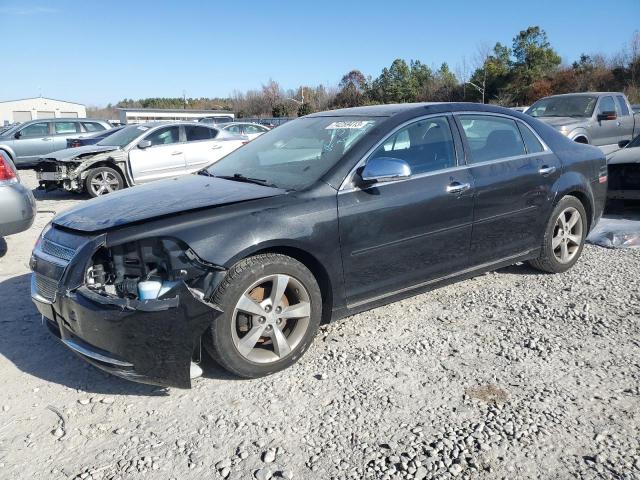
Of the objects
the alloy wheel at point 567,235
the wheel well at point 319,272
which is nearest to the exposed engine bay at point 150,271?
the wheel well at point 319,272

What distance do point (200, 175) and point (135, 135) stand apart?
7619 mm

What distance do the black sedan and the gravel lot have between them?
272 millimetres

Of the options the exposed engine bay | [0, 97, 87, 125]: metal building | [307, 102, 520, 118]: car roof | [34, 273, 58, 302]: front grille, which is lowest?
[34, 273, 58, 302]: front grille

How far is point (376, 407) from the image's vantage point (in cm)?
282

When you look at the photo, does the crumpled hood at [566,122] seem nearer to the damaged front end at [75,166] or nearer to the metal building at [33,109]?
the damaged front end at [75,166]

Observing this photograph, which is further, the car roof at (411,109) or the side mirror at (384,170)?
the car roof at (411,109)

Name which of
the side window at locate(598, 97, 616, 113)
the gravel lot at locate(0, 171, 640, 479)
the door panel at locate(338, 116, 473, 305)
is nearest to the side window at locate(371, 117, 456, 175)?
the door panel at locate(338, 116, 473, 305)

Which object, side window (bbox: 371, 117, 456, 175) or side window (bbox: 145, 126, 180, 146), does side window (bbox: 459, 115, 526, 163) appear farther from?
side window (bbox: 145, 126, 180, 146)

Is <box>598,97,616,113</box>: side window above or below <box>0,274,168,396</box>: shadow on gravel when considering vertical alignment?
above

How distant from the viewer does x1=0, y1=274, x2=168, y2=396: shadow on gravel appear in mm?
3123

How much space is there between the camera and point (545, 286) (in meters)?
4.61

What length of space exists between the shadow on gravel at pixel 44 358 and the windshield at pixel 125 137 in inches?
276

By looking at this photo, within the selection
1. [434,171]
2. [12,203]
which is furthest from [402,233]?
[12,203]

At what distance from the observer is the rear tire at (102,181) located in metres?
10.3
